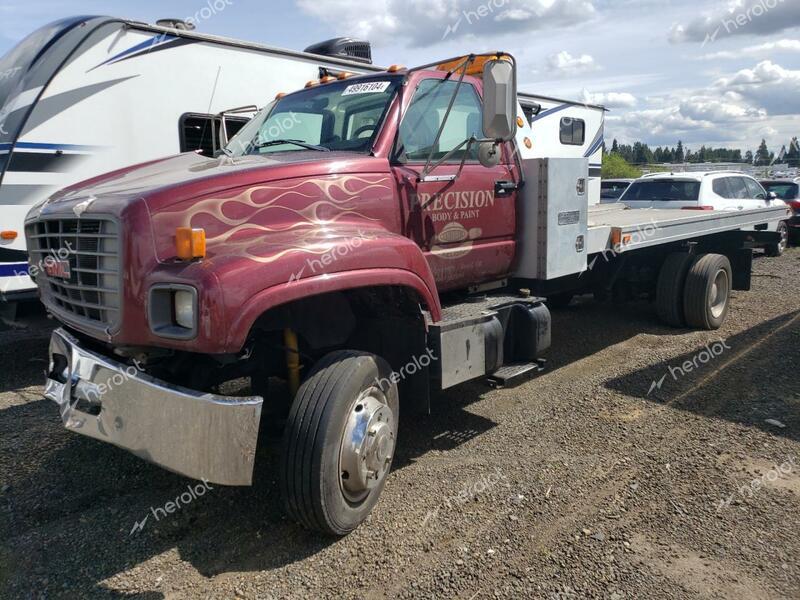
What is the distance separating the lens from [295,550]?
10.7ft

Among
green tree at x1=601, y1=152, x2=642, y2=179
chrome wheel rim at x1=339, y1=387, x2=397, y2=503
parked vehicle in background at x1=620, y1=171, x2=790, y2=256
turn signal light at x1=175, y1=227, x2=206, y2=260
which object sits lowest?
chrome wheel rim at x1=339, y1=387, x2=397, y2=503

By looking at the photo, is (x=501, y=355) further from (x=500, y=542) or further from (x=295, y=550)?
(x=295, y=550)

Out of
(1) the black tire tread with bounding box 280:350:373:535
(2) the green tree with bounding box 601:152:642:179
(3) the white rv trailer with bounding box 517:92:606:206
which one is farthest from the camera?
(2) the green tree with bounding box 601:152:642:179

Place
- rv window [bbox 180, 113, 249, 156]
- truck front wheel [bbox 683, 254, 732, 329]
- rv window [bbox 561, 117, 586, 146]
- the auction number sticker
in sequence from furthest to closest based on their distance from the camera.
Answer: rv window [bbox 561, 117, 586, 146] → truck front wheel [bbox 683, 254, 732, 329] → rv window [bbox 180, 113, 249, 156] → the auction number sticker

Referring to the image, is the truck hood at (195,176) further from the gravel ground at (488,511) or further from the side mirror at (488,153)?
the gravel ground at (488,511)

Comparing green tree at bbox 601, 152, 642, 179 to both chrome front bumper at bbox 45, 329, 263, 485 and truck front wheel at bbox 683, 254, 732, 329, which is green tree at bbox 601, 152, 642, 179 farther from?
chrome front bumper at bbox 45, 329, 263, 485

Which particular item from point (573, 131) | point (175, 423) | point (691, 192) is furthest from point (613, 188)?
point (175, 423)

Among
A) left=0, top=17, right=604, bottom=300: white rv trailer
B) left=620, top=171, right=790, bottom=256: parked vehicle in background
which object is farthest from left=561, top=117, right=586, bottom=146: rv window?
left=0, top=17, right=604, bottom=300: white rv trailer

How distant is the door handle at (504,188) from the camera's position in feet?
15.4

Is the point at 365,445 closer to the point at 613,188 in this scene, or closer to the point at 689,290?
the point at 689,290

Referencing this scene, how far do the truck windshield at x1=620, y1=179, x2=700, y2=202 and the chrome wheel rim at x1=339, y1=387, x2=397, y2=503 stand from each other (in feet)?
32.2

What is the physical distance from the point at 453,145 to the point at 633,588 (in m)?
2.90

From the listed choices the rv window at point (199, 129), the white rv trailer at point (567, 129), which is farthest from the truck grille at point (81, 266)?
the white rv trailer at point (567, 129)

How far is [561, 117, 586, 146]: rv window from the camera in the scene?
1250cm
